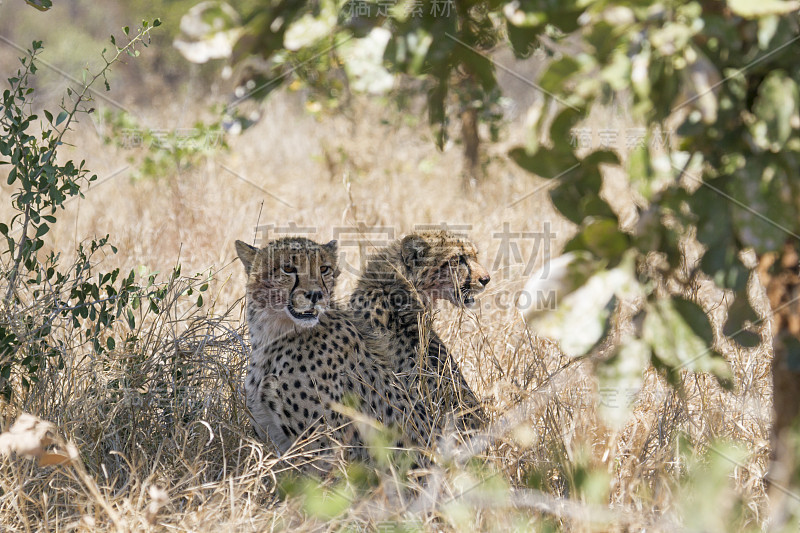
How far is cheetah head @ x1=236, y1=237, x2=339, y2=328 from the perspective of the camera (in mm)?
3605

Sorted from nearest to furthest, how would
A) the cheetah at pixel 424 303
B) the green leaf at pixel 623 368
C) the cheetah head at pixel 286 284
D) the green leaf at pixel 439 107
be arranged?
the green leaf at pixel 623 368 < the green leaf at pixel 439 107 < the cheetah at pixel 424 303 < the cheetah head at pixel 286 284

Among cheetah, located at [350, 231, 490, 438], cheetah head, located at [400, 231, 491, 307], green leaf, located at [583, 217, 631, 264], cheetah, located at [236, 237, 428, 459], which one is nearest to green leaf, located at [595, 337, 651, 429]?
green leaf, located at [583, 217, 631, 264]

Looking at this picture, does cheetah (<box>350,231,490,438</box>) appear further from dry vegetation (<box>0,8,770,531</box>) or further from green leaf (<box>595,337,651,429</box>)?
green leaf (<box>595,337,651,429</box>)

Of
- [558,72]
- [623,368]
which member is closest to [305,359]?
[623,368]

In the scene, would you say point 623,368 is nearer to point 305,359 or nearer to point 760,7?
point 760,7

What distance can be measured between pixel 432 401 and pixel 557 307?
5.34ft

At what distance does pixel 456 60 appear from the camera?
83.3 inches

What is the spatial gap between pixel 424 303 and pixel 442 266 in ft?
0.68

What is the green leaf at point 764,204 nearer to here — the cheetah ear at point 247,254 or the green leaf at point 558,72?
the green leaf at point 558,72

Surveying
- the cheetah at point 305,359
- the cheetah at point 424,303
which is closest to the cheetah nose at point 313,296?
the cheetah at point 305,359

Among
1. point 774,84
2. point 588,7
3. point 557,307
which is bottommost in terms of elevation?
point 557,307

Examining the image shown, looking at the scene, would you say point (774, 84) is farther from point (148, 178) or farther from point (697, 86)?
point (148, 178)

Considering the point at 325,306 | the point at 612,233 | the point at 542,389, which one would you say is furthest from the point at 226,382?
the point at 612,233

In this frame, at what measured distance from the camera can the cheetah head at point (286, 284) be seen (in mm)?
3605
